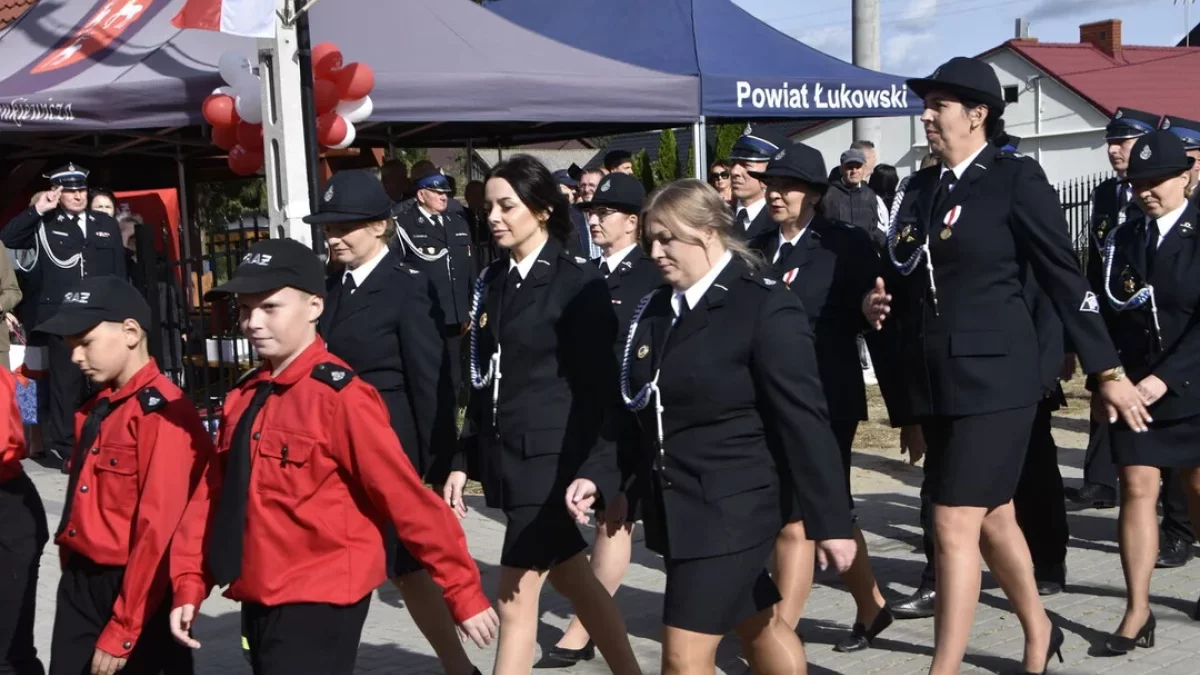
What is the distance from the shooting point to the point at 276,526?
3674 millimetres

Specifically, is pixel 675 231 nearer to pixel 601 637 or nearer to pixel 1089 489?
pixel 601 637

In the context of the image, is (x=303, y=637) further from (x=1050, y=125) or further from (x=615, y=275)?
(x=1050, y=125)

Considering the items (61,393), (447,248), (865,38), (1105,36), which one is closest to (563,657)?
(447,248)

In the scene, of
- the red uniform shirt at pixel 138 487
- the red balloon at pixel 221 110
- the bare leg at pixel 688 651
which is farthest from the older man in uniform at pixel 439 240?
the bare leg at pixel 688 651

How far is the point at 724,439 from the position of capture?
401 centimetres

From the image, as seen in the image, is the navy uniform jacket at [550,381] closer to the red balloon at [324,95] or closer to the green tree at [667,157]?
the red balloon at [324,95]

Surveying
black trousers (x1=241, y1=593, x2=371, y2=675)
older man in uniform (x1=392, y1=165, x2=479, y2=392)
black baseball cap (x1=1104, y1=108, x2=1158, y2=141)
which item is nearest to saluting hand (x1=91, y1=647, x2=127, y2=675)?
black trousers (x1=241, y1=593, x2=371, y2=675)

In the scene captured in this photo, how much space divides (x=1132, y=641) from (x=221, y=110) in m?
5.77

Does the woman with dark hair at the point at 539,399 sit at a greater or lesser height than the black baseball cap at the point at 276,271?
lesser

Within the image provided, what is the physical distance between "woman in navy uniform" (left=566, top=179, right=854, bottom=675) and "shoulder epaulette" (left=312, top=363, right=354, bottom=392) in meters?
0.84

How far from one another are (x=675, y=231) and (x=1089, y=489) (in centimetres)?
508

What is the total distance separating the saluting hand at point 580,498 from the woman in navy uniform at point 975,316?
1224mm

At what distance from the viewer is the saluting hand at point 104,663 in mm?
3787

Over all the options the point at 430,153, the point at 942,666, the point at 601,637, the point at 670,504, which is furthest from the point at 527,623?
the point at 430,153
